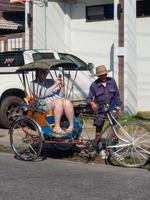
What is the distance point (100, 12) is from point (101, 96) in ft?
31.2

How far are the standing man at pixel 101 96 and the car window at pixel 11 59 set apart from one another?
5445 mm

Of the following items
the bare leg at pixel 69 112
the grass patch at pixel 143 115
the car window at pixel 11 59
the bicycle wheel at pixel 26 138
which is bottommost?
the grass patch at pixel 143 115

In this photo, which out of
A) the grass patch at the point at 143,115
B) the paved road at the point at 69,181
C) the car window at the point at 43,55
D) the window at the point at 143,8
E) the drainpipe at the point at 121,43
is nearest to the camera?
the paved road at the point at 69,181

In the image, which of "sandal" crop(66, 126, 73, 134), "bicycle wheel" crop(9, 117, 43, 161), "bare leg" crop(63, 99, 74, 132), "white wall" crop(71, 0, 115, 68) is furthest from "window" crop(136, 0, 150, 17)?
"sandal" crop(66, 126, 73, 134)

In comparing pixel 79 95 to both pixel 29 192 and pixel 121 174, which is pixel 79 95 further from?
pixel 29 192

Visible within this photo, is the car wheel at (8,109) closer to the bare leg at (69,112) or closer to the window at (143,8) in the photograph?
the bare leg at (69,112)

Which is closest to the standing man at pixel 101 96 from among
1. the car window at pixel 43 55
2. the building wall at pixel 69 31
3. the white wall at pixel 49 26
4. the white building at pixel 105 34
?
the car window at pixel 43 55

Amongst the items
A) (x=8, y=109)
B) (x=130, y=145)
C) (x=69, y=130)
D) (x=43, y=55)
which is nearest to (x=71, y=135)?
(x=69, y=130)

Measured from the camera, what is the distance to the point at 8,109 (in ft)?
49.9

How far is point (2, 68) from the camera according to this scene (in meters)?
15.9

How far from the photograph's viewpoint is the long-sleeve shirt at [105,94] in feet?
35.0

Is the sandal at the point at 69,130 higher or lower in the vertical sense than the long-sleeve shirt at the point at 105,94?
lower

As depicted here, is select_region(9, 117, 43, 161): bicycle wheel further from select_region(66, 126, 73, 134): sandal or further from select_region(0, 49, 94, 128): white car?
select_region(0, 49, 94, 128): white car

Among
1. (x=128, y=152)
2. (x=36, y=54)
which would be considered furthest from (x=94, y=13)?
(x=128, y=152)
